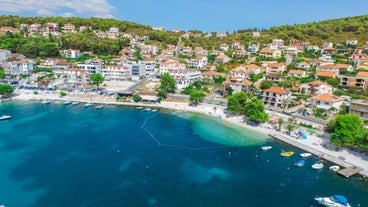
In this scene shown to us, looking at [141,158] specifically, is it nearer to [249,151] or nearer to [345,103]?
[249,151]

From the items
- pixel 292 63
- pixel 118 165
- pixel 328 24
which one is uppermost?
pixel 328 24

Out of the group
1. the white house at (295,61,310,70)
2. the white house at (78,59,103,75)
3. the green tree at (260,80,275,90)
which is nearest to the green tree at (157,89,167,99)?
the green tree at (260,80,275,90)

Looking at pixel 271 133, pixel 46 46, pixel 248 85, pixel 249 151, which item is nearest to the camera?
pixel 249 151

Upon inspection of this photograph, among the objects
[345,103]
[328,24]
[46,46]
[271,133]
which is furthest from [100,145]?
[328,24]

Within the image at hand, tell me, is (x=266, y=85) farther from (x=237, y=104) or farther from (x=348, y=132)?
(x=348, y=132)

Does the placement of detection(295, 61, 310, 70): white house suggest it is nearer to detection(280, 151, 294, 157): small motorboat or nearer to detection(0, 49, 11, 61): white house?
detection(280, 151, 294, 157): small motorboat

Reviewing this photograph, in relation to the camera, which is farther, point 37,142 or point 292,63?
point 292,63

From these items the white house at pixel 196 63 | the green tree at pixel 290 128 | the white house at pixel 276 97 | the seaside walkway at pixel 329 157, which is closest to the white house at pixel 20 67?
the white house at pixel 196 63
